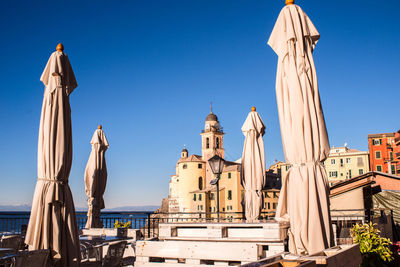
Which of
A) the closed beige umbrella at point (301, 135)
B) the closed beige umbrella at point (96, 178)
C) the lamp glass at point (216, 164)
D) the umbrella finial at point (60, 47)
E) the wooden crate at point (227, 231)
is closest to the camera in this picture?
the closed beige umbrella at point (301, 135)

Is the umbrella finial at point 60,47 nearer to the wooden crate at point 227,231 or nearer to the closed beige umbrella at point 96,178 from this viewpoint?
the wooden crate at point 227,231

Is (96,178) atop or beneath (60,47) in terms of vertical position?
beneath

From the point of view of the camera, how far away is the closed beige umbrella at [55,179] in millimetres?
5324

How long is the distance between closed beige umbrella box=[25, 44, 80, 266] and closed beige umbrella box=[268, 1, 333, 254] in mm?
3188

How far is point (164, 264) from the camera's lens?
5477 mm

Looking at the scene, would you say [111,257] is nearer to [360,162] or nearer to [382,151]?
[382,151]

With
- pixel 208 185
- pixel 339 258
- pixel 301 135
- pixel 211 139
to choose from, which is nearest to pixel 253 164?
pixel 301 135

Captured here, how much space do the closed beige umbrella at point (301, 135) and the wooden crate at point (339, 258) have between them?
16.1 inches

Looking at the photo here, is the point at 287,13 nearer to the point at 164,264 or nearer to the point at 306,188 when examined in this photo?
the point at 306,188

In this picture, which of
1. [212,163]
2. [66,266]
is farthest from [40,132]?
[212,163]

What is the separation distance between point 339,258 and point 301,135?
5.69ft

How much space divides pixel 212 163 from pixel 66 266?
639 centimetres

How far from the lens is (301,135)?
4.70 m

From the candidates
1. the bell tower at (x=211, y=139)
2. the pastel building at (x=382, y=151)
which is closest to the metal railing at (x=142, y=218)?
the pastel building at (x=382, y=151)
